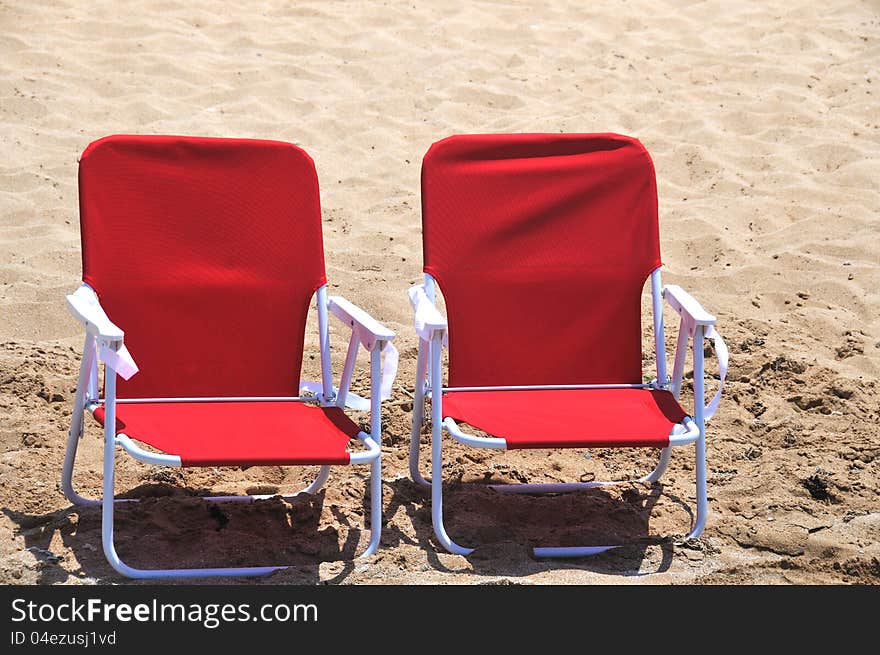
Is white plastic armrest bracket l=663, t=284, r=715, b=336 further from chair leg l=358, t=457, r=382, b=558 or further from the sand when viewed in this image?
chair leg l=358, t=457, r=382, b=558

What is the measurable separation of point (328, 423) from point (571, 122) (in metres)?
3.95

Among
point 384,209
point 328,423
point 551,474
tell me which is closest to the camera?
point 328,423

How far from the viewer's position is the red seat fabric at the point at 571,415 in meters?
3.71

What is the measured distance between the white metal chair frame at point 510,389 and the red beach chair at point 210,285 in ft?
0.48

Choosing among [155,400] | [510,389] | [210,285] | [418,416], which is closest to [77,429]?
[155,400]

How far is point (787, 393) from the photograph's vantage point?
4.96m

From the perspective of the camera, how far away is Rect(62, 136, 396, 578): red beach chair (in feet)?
13.1

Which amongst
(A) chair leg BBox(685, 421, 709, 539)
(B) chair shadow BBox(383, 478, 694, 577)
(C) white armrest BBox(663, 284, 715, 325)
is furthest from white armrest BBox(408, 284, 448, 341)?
(A) chair leg BBox(685, 421, 709, 539)

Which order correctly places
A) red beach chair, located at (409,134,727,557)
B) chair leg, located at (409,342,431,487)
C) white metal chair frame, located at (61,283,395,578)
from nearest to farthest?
white metal chair frame, located at (61,283,395,578), chair leg, located at (409,342,431,487), red beach chair, located at (409,134,727,557)

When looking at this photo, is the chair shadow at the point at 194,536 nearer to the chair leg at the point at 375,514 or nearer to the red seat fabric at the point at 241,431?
the chair leg at the point at 375,514

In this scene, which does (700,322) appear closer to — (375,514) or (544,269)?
(544,269)

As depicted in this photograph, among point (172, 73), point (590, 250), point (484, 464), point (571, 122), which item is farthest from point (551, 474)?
point (172, 73)

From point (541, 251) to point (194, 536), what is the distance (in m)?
1.44

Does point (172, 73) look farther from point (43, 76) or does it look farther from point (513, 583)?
point (513, 583)
